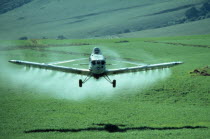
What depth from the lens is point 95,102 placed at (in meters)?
57.0

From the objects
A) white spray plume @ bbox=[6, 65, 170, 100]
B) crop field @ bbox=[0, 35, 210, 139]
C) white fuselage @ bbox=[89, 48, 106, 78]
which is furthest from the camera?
white spray plume @ bbox=[6, 65, 170, 100]

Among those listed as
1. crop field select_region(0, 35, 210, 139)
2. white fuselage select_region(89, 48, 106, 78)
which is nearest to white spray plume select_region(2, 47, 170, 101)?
crop field select_region(0, 35, 210, 139)

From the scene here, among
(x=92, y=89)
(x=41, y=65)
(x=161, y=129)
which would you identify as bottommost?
(x=161, y=129)

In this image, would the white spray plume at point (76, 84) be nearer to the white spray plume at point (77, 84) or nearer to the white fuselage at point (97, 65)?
the white spray plume at point (77, 84)

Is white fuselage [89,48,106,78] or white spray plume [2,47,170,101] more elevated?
white fuselage [89,48,106,78]

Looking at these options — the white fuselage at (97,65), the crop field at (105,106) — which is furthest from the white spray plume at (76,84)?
the white fuselage at (97,65)

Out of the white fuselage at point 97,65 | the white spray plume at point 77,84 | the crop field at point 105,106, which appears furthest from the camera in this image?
the white spray plume at point 77,84

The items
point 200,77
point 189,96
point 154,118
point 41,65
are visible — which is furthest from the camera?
point 200,77

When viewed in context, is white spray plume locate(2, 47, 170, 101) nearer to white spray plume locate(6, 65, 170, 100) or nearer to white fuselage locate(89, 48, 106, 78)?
white spray plume locate(6, 65, 170, 100)

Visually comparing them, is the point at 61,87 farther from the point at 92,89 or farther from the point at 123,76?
the point at 123,76

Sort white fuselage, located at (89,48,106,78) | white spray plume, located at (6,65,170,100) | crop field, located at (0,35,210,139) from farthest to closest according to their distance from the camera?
1. white spray plume, located at (6,65,170,100)
2. crop field, located at (0,35,210,139)
3. white fuselage, located at (89,48,106,78)

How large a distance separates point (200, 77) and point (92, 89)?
25.1 m

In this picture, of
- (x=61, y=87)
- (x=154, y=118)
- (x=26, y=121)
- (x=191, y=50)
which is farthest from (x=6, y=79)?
(x=191, y=50)

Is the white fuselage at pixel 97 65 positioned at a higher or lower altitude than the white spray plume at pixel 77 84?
higher
